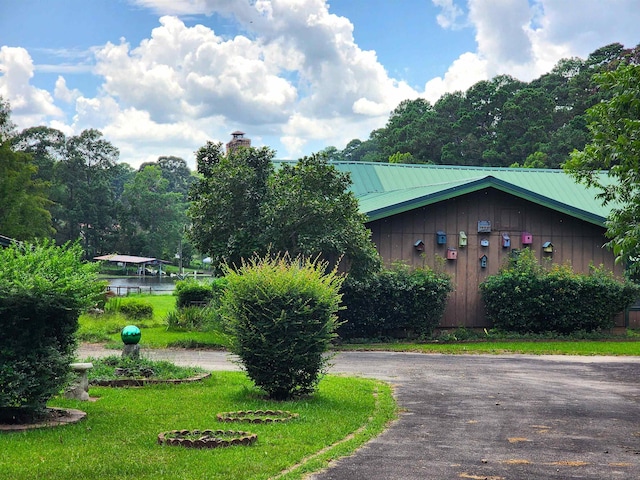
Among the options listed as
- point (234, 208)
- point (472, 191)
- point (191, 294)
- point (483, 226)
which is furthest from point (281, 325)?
point (191, 294)

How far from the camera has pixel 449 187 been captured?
83.0ft

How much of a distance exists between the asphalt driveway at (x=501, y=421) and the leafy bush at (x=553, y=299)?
17.6ft

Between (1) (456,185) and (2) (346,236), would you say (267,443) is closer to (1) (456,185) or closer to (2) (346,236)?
(2) (346,236)

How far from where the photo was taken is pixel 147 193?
313 ft

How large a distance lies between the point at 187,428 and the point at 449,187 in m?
16.8

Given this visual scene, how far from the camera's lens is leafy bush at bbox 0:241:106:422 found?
9695 mm

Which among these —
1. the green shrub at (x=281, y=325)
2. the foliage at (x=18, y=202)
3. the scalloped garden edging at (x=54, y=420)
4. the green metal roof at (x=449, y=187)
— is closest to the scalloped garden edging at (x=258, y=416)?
the green shrub at (x=281, y=325)

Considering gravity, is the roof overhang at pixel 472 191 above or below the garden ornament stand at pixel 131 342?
above

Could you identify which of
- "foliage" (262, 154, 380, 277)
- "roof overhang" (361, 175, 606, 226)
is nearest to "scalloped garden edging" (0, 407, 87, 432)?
"foliage" (262, 154, 380, 277)

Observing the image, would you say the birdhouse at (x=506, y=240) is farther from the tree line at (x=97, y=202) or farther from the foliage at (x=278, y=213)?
the tree line at (x=97, y=202)

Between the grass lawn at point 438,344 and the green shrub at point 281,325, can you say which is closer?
the green shrub at point 281,325

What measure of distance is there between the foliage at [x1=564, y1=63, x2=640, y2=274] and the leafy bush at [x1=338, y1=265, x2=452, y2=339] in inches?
421

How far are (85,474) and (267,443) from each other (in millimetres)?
2151

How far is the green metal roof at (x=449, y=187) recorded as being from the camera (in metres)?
25.3
